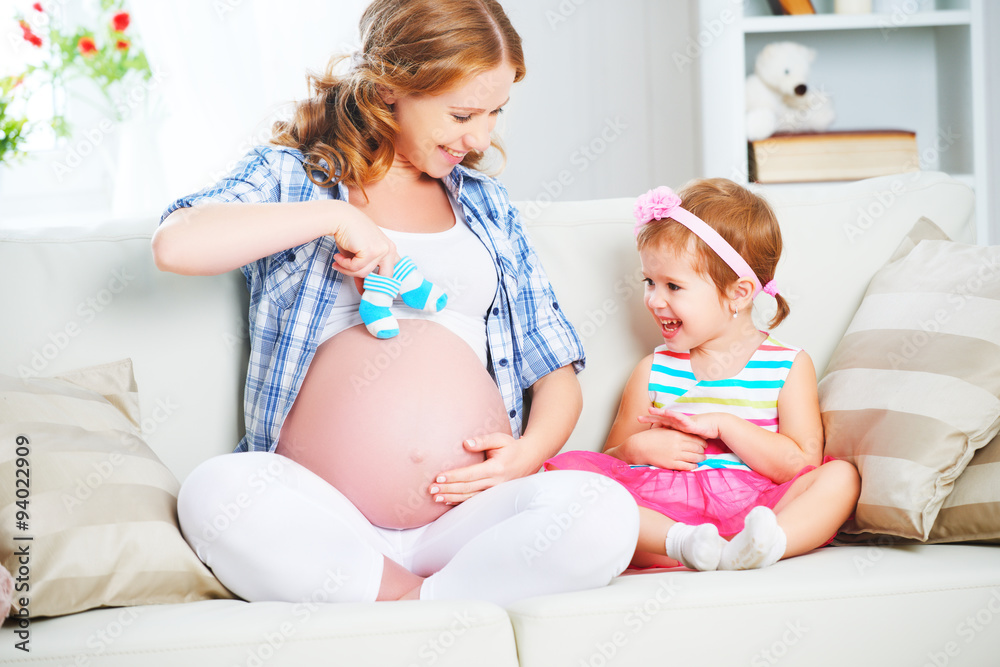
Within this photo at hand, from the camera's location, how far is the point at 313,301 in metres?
1.18

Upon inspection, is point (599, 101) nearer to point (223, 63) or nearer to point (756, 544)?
point (223, 63)

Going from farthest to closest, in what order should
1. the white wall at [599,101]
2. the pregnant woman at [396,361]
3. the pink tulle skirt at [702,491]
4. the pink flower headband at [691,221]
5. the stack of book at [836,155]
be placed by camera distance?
the white wall at [599,101], the stack of book at [836,155], the pink flower headband at [691,221], the pink tulle skirt at [702,491], the pregnant woman at [396,361]

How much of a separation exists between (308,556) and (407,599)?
0.41 ft

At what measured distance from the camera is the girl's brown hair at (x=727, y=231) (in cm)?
126

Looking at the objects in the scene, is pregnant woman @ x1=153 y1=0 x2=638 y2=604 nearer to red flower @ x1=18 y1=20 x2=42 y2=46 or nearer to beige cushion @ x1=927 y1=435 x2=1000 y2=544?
beige cushion @ x1=927 y1=435 x2=1000 y2=544

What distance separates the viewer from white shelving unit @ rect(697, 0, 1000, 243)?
2.10 meters

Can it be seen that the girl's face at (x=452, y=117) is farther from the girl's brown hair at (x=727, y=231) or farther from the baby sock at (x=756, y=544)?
the baby sock at (x=756, y=544)

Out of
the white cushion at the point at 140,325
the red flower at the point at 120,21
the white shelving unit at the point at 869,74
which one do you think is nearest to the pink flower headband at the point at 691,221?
the white cushion at the point at 140,325

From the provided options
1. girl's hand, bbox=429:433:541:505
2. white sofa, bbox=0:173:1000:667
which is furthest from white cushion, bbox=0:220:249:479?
girl's hand, bbox=429:433:541:505

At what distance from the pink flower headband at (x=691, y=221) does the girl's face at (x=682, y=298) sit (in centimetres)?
4

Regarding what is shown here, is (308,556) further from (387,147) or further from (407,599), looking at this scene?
(387,147)

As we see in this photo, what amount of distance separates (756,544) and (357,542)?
460 mm

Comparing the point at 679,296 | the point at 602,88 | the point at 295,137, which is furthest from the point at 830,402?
the point at 602,88

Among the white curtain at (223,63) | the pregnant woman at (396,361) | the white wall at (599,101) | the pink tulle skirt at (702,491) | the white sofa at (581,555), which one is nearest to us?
the white sofa at (581,555)
